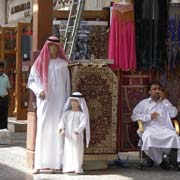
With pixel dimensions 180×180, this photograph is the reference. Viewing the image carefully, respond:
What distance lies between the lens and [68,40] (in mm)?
9453

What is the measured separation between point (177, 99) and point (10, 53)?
8439mm

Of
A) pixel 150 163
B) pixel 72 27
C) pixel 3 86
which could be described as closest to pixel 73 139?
pixel 150 163

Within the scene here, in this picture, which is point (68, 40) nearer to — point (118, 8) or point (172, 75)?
point (118, 8)

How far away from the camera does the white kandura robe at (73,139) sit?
8133 mm

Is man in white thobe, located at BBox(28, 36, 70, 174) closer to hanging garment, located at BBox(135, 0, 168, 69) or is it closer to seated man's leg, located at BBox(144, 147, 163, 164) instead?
seated man's leg, located at BBox(144, 147, 163, 164)

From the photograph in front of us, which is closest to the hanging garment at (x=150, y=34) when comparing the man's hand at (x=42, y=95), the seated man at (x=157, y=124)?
the seated man at (x=157, y=124)

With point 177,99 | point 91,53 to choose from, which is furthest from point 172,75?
point 91,53

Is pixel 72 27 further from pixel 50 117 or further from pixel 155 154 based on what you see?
pixel 155 154

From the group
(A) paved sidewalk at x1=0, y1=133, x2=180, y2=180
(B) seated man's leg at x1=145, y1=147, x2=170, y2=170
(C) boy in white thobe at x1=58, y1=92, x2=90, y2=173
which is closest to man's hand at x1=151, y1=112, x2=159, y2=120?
(B) seated man's leg at x1=145, y1=147, x2=170, y2=170

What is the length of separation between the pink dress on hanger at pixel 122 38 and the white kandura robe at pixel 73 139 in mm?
1246

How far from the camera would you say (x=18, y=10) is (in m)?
20.1

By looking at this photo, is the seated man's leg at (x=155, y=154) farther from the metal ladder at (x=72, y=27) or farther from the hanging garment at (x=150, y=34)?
the metal ladder at (x=72, y=27)

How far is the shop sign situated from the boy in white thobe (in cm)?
1084

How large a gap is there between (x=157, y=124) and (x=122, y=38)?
4.70ft
